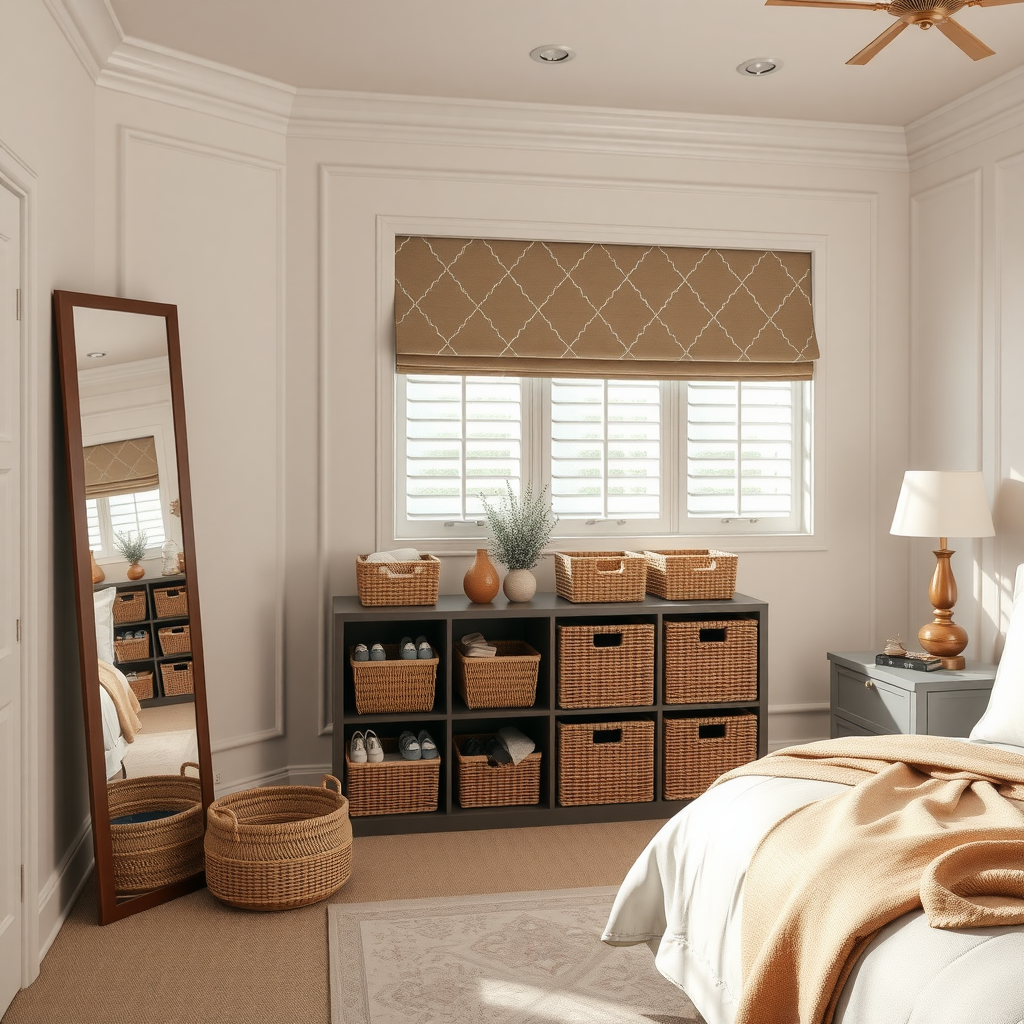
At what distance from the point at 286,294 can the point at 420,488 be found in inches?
38.0

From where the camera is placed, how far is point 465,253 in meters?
4.08

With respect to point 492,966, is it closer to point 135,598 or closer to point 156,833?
point 156,833

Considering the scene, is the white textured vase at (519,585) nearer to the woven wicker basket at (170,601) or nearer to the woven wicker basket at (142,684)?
the woven wicker basket at (170,601)

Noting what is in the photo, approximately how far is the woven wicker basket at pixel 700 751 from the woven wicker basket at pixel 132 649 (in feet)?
6.55

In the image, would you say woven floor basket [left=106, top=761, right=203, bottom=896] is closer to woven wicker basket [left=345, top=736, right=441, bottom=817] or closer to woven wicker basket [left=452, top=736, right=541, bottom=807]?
woven wicker basket [left=345, top=736, right=441, bottom=817]

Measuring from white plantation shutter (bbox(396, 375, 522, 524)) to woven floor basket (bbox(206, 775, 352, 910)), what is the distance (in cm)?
147

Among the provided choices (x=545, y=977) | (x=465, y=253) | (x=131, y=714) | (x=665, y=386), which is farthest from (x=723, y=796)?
A: (x=465, y=253)

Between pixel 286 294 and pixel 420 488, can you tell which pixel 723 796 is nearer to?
pixel 420 488

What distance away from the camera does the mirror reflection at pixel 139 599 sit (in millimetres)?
3021

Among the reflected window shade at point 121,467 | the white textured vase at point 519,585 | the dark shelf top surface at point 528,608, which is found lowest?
the dark shelf top surface at point 528,608

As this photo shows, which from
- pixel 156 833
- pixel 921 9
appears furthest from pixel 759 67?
pixel 156 833

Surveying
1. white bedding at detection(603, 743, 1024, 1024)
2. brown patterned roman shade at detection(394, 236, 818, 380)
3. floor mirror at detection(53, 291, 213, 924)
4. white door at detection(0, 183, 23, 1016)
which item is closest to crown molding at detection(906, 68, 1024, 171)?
brown patterned roman shade at detection(394, 236, 818, 380)

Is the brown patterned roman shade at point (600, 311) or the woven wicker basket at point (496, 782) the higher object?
the brown patterned roman shade at point (600, 311)

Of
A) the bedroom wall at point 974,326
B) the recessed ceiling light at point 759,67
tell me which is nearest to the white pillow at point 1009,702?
the bedroom wall at point 974,326
